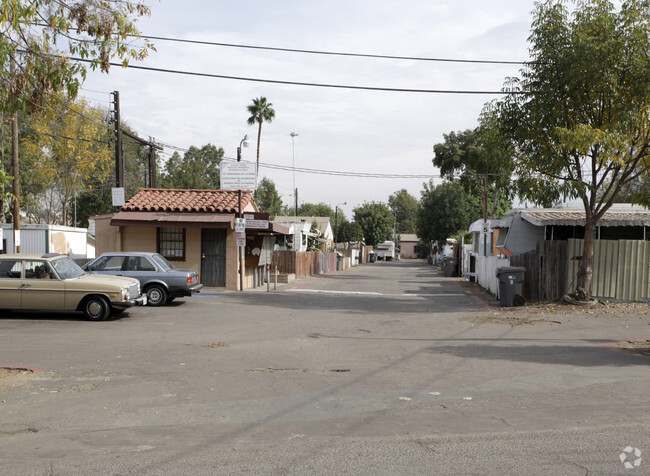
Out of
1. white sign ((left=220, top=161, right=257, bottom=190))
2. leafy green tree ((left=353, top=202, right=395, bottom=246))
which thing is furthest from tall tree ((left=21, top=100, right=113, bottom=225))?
leafy green tree ((left=353, top=202, right=395, bottom=246))

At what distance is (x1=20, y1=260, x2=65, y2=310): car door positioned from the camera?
44.2ft

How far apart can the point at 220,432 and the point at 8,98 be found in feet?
20.2

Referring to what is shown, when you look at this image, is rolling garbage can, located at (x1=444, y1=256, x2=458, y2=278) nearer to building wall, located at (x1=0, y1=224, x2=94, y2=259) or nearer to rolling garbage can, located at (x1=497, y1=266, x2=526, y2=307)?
rolling garbage can, located at (x1=497, y1=266, x2=526, y2=307)

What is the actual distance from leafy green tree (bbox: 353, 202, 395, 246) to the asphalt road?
88.9m

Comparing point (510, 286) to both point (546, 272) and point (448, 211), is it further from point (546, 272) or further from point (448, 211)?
point (448, 211)

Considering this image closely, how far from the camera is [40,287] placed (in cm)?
1348

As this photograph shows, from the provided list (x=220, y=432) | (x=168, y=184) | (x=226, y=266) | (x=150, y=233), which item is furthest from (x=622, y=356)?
(x=168, y=184)

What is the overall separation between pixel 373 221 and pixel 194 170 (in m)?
41.7

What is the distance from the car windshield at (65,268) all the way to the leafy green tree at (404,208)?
495ft

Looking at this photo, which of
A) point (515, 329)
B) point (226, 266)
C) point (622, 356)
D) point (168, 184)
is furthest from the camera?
point (168, 184)

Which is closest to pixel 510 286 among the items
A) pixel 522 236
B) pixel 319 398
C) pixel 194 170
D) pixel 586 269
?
pixel 586 269

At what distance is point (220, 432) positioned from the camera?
234 inches

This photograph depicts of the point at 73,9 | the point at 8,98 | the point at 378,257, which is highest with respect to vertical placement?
the point at 73,9

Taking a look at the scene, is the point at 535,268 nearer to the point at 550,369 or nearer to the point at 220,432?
the point at 550,369
